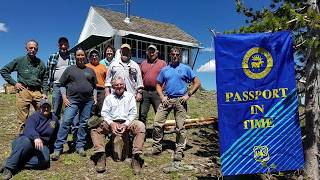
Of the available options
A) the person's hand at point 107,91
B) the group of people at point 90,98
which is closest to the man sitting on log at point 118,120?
the group of people at point 90,98

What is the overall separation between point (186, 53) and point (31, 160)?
27345 millimetres

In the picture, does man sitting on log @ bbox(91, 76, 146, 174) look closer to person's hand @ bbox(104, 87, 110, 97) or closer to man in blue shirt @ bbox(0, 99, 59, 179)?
person's hand @ bbox(104, 87, 110, 97)

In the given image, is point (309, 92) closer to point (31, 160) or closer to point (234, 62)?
point (234, 62)

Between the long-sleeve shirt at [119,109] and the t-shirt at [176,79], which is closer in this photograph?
the long-sleeve shirt at [119,109]

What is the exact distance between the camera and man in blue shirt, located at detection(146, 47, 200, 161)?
8422 mm

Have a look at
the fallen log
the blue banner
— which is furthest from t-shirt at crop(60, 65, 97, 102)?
the fallen log

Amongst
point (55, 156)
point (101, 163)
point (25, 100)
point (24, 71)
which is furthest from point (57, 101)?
point (101, 163)

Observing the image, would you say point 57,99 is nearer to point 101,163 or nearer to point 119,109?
point 119,109

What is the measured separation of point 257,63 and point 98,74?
390cm

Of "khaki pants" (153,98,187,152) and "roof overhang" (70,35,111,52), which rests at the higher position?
"roof overhang" (70,35,111,52)

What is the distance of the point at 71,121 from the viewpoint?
844 cm

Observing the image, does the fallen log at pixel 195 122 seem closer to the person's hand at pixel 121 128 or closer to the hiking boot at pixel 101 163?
the person's hand at pixel 121 128

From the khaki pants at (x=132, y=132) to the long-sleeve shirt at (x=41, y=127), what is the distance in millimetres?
827

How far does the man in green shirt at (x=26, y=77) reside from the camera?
27.8 feet
